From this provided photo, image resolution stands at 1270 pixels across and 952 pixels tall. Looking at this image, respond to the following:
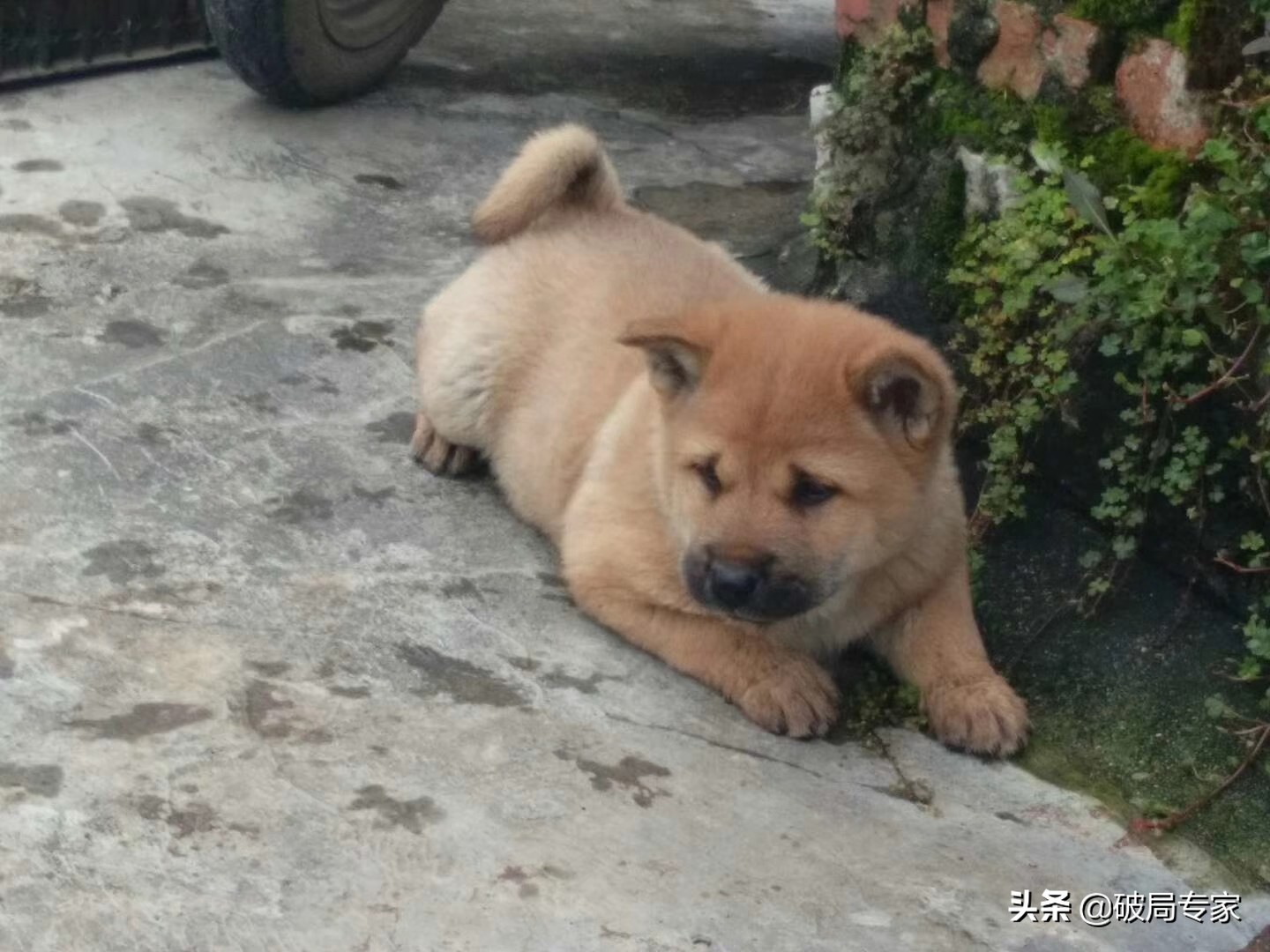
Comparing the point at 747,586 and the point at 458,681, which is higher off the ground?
the point at 747,586

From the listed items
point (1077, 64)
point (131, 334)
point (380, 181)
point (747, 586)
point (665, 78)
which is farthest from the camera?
point (665, 78)

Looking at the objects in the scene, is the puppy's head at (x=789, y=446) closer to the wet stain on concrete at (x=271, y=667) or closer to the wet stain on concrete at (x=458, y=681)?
the wet stain on concrete at (x=458, y=681)

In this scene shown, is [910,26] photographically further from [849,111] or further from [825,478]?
[825,478]

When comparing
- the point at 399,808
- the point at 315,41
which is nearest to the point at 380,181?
the point at 315,41

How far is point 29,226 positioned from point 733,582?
3129 millimetres

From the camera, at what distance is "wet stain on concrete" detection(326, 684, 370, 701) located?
3.43 m

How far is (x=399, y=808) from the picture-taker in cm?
307

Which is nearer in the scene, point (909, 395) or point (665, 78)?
point (909, 395)

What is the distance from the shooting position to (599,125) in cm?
686

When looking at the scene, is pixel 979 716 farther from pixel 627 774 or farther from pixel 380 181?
pixel 380 181

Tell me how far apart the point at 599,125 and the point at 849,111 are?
2352mm

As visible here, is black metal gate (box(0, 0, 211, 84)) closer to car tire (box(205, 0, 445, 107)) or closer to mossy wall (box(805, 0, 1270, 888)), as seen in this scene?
car tire (box(205, 0, 445, 107))

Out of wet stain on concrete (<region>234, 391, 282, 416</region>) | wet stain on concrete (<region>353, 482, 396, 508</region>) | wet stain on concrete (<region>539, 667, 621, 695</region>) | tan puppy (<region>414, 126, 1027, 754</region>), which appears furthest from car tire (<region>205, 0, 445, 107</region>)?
wet stain on concrete (<region>539, 667, 621, 695</region>)

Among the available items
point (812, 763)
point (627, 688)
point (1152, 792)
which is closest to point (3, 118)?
point (627, 688)
